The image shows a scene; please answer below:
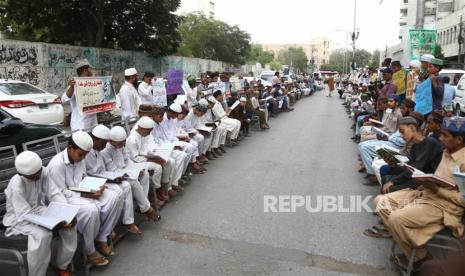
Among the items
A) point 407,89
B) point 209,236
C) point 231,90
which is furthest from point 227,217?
point 231,90

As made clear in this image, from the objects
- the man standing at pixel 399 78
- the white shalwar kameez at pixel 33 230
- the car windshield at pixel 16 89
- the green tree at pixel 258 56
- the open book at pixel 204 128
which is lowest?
the white shalwar kameez at pixel 33 230

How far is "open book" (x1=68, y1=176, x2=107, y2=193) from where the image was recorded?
411cm

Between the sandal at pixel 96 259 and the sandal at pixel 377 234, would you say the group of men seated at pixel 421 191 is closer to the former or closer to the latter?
the sandal at pixel 377 234

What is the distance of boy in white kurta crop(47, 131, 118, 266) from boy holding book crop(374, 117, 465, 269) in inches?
105

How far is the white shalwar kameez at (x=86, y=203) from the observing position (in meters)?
3.94

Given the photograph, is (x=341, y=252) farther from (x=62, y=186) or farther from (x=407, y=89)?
(x=407, y=89)

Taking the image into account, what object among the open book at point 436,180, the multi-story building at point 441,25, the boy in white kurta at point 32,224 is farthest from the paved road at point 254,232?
the multi-story building at point 441,25

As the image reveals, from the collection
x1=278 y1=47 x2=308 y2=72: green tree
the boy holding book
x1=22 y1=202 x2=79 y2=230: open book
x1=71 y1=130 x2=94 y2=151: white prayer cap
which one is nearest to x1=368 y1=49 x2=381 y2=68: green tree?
x1=278 y1=47 x2=308 y2=72: green tree

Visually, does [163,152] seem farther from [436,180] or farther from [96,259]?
[436,180]

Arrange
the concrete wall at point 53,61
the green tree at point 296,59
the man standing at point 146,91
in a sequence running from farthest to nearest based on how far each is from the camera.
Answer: the green tree at point 296,59 < the concrete wall at point 53,61 < the man standing at point 146,91

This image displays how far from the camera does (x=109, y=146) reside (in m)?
5.02

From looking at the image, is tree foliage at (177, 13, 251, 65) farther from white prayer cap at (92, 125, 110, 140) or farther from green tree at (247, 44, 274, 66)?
white prayer cap at (92, 125, 110, 140)

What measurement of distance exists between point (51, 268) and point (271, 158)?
5660 millimetres

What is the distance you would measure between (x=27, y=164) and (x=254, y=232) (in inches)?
101
